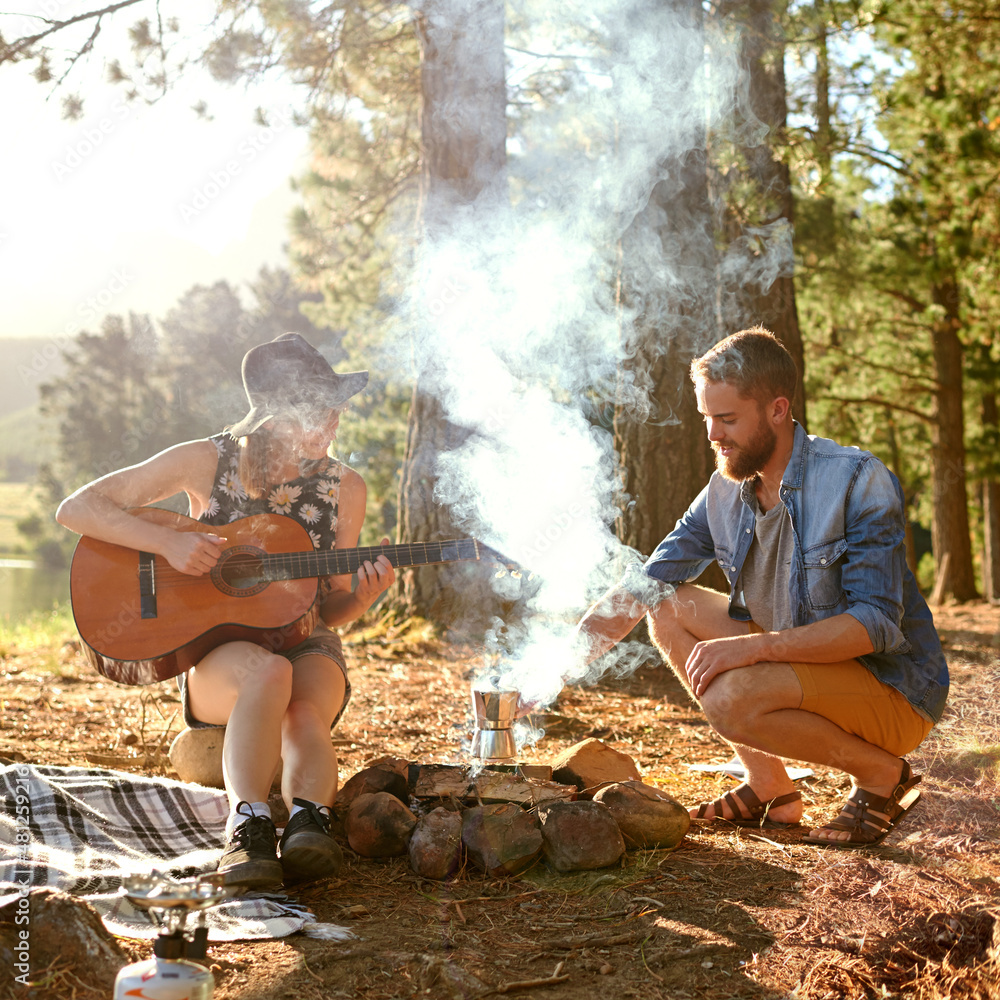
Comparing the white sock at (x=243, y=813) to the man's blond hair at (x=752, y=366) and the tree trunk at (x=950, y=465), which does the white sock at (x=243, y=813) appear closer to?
the man's blond hair at (x=752, y=366)

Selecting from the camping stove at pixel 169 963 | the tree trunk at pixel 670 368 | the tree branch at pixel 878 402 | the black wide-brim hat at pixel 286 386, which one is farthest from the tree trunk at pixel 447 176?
the tree branch at pixel 878 402

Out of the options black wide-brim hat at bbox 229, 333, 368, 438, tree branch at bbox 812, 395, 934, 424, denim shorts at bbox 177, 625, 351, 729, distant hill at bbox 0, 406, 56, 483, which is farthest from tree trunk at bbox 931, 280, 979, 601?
distant hill at bbox 0, 406, 56, 483

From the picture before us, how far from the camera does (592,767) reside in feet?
10.2

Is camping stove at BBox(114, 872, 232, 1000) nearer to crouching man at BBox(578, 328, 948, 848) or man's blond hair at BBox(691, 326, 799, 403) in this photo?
crouching man at BBox(578, 328, 948, 848)

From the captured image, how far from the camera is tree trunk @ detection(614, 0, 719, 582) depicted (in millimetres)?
5238

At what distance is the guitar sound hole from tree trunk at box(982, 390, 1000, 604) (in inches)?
574

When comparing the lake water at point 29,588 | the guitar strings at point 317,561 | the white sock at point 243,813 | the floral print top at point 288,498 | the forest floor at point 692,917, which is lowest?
the lake water at point 29,588

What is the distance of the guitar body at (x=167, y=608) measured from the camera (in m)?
3.04

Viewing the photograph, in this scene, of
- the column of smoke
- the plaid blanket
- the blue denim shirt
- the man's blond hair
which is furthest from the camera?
the column of smoke

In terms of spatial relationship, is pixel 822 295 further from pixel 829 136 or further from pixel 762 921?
pixel 762 921

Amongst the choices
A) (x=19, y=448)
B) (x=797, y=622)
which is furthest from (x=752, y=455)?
(x=19, y=448)

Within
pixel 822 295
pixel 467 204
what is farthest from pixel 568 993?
pixel 822 295

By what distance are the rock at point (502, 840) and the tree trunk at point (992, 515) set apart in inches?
570

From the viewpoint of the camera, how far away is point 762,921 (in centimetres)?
221
